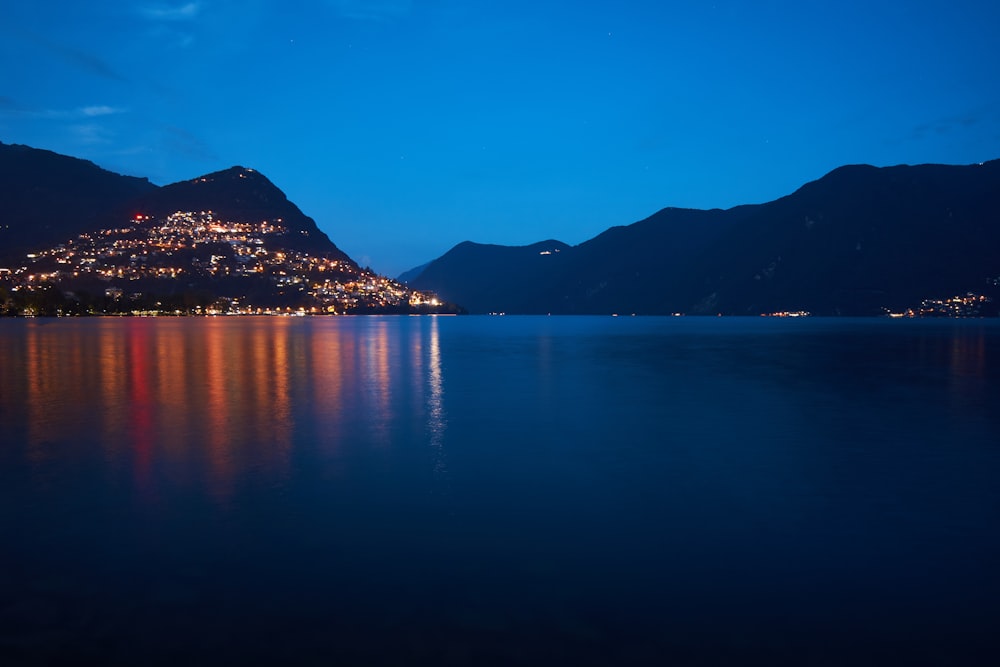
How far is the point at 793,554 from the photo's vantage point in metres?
9.54

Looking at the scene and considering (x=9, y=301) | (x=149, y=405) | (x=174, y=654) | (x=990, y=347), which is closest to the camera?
(x=174, y=654)

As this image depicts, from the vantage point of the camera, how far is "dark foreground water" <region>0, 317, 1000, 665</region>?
274 inches

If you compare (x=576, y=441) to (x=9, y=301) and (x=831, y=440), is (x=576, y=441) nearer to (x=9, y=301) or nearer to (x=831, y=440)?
(x=831, y=440)

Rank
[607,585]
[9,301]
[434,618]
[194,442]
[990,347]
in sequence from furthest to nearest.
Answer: [9,301] → [990,347] → [194,442] → [607,585] → [434,618]

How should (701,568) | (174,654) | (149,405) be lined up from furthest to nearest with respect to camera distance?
(149,405) < (701,568) < (174,654)

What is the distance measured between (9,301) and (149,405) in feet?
581

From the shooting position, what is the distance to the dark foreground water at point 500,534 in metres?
6.96

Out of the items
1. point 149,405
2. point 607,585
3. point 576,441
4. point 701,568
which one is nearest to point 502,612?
point 607,585

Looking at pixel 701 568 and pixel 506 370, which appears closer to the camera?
pixel 701 568

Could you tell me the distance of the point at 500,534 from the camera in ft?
34.2

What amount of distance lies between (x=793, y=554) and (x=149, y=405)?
23780 millimetres

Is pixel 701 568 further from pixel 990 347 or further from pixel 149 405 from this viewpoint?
pixel 990 347

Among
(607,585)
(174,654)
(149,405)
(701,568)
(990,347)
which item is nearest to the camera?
(174,654)

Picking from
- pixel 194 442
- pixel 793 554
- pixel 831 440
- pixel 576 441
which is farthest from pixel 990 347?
pixel 194 442
